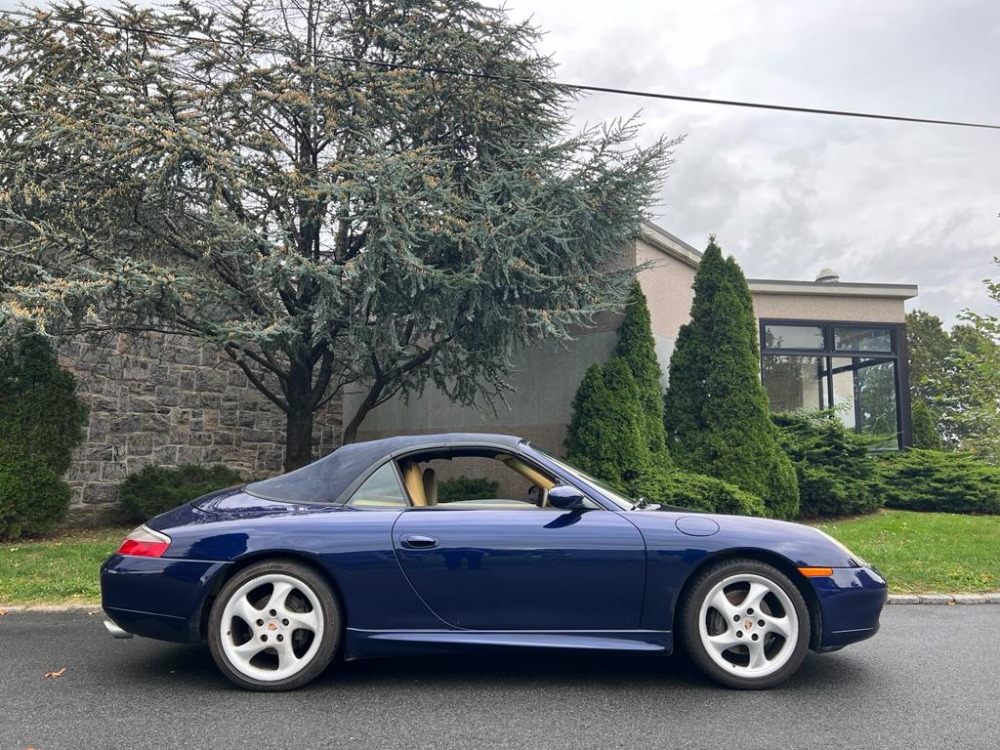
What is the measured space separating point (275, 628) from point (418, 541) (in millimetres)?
823

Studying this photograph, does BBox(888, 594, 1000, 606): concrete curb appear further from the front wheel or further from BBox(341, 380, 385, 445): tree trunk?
BBox(341, 380, 385, 445): tree trunk

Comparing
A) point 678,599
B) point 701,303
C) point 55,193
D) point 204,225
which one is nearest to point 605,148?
point 701,303

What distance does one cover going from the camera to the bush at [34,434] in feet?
31.9

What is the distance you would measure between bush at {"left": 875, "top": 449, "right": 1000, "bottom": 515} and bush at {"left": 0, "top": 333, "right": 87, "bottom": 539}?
11.5 metres

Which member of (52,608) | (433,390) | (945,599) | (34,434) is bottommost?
(52,608)

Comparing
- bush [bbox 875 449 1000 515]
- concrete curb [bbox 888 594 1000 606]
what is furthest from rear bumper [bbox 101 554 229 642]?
bush [bbox 875 449 1000 515]

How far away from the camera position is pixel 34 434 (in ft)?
33.2

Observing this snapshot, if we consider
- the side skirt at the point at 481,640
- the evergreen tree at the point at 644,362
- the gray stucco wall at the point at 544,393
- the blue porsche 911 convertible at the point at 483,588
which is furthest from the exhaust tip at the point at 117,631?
the evergreen tree at the point at 644,362

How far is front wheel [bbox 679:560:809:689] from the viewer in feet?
13.5

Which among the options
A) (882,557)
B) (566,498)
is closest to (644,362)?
(882,557)

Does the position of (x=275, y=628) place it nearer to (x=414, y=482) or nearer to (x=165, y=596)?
(x=165, y=596)

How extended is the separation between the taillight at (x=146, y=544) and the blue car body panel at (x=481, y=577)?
0.12ft

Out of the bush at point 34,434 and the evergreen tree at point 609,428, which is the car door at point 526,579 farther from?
the bush at point 34,434

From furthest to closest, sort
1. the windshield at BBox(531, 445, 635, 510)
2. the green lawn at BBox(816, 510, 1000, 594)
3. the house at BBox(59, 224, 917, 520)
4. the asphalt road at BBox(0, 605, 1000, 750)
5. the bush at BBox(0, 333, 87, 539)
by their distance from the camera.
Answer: the house at BBox(59, 224, 917, 520), the bush at BBox(0, 333, 87, 539), the green lawn at BBox(816, 510, 1000, 594), the windshield at BBox(531, 445, 635, 510), the asphalt road at BBox(0, 605, 1000, 750)
